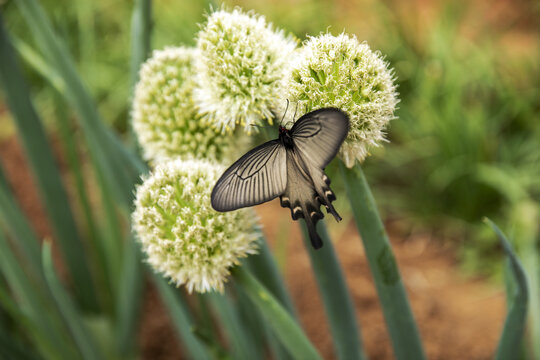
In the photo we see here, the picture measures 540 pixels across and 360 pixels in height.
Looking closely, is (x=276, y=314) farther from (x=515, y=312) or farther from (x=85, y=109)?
(x=85, y=109)

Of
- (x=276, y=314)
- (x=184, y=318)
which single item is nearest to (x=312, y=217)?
(x=276, y=314)

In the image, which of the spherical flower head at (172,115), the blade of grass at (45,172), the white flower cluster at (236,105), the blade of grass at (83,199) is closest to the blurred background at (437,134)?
the blade of grass at (83,199)

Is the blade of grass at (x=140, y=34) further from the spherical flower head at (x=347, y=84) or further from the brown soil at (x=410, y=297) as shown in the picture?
the brown soil at (x=410, y=297)

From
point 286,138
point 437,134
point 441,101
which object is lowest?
point 286,138

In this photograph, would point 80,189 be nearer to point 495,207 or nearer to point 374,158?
point 374,158

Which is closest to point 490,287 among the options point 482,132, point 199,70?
point 482,132

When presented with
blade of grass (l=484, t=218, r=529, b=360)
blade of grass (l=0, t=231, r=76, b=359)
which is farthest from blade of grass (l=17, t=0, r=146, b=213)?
blade of grass (l=484, t=218, r=529, b=360)
